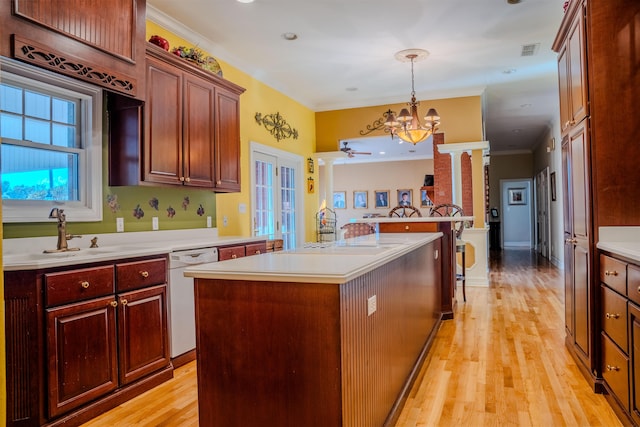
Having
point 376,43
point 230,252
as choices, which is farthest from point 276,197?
point 376,43

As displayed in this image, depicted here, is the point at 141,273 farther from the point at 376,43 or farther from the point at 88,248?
the point at 376,43

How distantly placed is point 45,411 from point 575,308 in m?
3.28

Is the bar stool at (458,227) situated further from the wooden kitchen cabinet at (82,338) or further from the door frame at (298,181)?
the wooden kitchen cabinet at (82,338)

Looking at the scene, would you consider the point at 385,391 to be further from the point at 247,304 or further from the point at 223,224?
the point at 223,224

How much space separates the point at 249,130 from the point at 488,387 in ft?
12.2

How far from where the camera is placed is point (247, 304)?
1.65 m

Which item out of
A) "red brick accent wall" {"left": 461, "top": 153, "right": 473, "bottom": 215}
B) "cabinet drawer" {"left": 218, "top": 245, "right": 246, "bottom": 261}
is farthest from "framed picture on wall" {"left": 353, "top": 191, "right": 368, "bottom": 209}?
"cabinet drawer" {"left": 218, "top": 245, "right": 246, "bottom": 261}

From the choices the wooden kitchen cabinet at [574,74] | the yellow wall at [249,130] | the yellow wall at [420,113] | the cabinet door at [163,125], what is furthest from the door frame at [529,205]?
the cabinet door at [163,125]

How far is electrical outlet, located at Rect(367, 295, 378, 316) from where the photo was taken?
5.94 ft

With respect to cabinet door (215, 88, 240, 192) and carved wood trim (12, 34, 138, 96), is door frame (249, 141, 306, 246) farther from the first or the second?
carved wood trim (12, 34, 138, 96)

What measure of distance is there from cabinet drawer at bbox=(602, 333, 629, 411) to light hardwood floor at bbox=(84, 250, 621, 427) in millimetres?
144

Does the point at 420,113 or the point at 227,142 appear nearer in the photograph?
the point at 227,142

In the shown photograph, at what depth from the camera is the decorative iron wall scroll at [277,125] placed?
5.39 metres

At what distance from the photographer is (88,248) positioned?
2.92m
